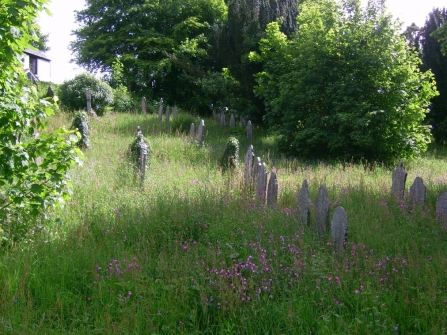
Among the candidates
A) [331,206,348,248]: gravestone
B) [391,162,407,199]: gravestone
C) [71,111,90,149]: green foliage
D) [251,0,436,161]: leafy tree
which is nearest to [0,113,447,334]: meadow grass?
[331,206,348,248]: gravestone

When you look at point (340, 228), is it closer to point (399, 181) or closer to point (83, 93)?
point (399, 181)

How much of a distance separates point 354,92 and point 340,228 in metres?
10.4

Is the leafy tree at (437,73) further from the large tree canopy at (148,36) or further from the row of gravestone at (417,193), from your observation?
the row of gravestone at (417,193)

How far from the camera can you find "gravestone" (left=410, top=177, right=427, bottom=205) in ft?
21.2

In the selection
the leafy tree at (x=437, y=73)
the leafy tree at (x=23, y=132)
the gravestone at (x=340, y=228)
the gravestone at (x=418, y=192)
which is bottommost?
the gravestone at (x=340, y=228)

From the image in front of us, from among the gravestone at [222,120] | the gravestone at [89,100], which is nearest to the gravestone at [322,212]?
the gravestone at [89,100]

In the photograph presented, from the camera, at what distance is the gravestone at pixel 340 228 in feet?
16.4

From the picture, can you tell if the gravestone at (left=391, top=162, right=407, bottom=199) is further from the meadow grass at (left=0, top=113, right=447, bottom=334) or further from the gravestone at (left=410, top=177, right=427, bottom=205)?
the gravestone at (left=410, top=177, right=427, bottom=205)

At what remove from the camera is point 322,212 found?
17.7 ft

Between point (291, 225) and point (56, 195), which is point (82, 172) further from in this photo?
point (291, 225)

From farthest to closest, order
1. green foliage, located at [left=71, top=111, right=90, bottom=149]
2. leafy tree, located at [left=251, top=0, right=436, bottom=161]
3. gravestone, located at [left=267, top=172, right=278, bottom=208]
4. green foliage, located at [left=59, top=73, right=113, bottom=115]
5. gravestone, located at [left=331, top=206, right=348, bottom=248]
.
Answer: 1. green foliage, located at [left=59, top=73, right=113, bottom=115]
2. leafy tree, located at [left=251, top=0, right=436, bottom=161]
3. green foliage, located at [left=71, top=111, right=90, bottom=149]
4. gravestone, located at [left=267, top=172, right=278, bottom=208]
5. gravestone, located at [left=331, top=206, right=348, bottom=248]

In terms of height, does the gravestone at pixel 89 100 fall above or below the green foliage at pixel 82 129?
above

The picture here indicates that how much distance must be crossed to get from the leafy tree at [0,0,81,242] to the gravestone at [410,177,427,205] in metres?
4.88

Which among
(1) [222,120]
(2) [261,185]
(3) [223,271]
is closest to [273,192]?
(2) [261,185]
